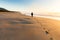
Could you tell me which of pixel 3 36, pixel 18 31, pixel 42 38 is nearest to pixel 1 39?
pixel 3 36

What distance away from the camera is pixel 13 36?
7.36ft

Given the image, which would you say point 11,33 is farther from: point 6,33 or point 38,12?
point 38,12

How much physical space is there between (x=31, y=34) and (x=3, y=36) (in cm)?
50

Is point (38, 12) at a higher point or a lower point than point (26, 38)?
lower

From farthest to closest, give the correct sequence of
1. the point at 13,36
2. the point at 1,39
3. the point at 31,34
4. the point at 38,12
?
the point at 38,12
the point at 31,34
the point at 13,36
the point at 1,39

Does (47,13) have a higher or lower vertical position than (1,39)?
lower

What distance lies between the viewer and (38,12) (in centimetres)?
1090

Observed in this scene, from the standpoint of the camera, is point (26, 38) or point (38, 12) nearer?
point (26, 38)

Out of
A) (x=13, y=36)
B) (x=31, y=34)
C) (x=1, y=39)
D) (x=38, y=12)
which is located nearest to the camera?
(x=1, y=39)

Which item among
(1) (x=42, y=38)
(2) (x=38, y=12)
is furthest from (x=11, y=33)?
(2) (x=38, y=12)

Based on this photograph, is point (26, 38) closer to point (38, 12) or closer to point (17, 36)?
point (17, 36)

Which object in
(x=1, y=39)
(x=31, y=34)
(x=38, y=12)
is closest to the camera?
(x=1, y=39)

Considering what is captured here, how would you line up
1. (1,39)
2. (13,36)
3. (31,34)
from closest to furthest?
(1,39)
(13,36)
(31,34)

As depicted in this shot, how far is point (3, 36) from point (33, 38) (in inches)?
18.8
